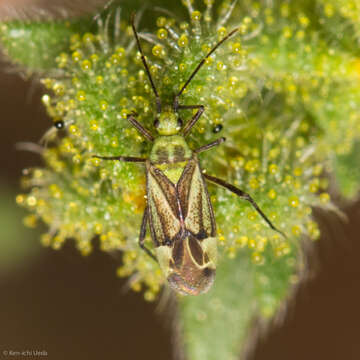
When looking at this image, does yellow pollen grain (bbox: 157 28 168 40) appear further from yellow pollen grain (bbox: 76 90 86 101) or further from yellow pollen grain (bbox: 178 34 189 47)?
yellow pollen grain (bbox: 76 90 86 101)

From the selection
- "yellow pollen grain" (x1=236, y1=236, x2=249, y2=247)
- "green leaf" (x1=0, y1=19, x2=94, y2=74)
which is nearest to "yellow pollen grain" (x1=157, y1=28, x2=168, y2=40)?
"green leaf" (x1=0, y1=19, x2=94, y2=74)

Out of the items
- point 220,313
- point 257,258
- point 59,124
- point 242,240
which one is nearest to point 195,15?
point 59,124

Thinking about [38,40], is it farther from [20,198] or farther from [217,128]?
[217,128]

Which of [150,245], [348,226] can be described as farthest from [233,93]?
[348,226]

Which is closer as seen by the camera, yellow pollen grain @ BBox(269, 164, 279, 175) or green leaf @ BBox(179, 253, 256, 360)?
yellow pollen grain @ BBox(269, 164, 279, 175)

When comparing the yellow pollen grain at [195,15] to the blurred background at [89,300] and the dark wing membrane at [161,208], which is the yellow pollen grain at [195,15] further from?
the blurred background at [89,300]

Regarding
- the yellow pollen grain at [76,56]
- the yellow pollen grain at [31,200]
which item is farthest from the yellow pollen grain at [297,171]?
the yellow pollen grain at [31,200]
